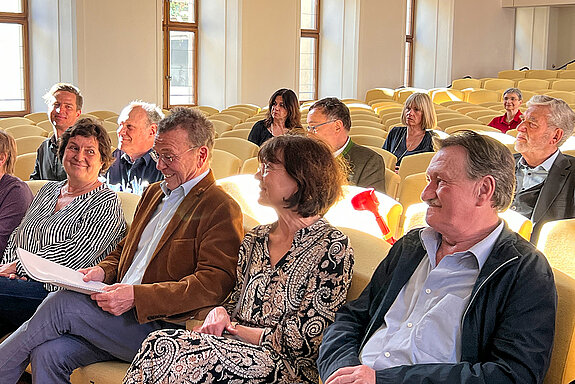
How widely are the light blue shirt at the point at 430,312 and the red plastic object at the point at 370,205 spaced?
4.01 ft

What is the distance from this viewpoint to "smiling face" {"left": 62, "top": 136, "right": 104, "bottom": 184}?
11.8 feet

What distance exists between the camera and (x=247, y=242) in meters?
2.80

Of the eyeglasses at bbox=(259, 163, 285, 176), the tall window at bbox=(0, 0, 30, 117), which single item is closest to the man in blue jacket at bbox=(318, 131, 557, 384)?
the eyeglasses at bbox=(259, 163, 285, 176)

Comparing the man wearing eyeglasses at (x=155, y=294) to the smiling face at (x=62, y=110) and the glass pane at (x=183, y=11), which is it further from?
the glass pane at (x=183, y=11)

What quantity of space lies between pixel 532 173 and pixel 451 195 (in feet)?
6.25

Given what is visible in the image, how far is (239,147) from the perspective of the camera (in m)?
6.11

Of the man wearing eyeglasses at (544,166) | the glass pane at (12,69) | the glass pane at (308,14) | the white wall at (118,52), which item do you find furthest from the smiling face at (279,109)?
the glass pane at (308,14)

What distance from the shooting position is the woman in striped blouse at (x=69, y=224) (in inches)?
134

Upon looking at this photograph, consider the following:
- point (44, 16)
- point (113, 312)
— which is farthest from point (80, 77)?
point (113, 312)

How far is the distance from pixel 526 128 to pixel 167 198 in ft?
6.47

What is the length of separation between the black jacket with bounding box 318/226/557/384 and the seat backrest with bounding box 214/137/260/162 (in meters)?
3.77

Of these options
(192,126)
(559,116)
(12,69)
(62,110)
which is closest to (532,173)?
(559,116)

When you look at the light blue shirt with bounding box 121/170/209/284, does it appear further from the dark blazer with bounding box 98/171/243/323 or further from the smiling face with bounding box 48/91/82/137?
the smiling face with bounding box 48/91/82/137

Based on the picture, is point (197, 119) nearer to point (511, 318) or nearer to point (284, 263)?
point (284, 263)
